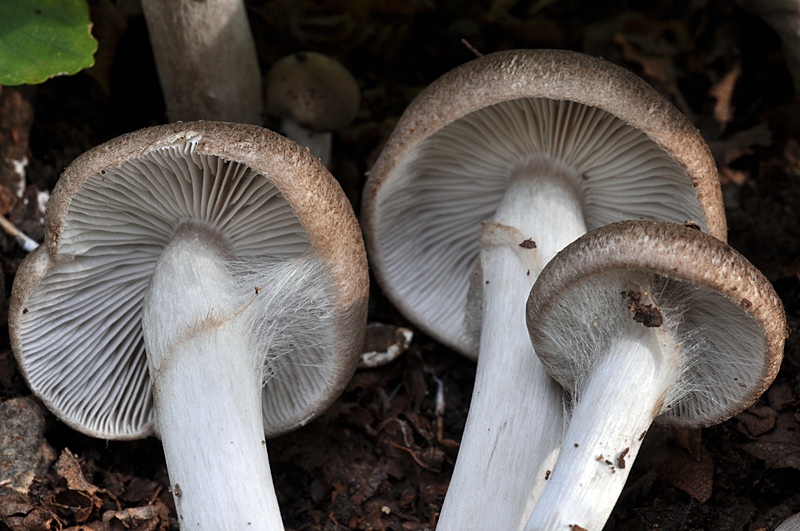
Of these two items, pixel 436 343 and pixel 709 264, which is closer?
pixel 709 264

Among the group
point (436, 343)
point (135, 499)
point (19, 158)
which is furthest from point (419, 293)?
point (19, 158)

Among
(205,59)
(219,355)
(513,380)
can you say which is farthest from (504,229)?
(205,59)

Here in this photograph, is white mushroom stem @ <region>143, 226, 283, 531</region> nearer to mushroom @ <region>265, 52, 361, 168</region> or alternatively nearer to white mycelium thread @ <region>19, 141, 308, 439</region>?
white mycelium thread @ <region>19, 141, 308, 439</region>

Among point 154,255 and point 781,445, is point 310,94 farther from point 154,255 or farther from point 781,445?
point 781,445

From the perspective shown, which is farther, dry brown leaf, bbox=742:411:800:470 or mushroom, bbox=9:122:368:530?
dry brown leaf, bbox=742:411:800:470

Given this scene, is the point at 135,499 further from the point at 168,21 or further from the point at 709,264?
the point at 709,264

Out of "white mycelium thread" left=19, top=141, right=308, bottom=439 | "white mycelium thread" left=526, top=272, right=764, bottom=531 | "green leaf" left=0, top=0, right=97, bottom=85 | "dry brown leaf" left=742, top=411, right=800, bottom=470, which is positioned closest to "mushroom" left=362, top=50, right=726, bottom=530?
"white mycelium thread" left=526, top=272, right=764, bottom=531
